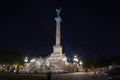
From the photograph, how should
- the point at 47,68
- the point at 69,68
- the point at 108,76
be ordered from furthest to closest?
1. the point at 69,68
2. the point at 47,68
3. the point at 108,76

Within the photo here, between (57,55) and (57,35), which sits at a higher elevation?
(57,35)

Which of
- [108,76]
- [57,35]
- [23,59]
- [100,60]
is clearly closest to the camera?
[108,76]

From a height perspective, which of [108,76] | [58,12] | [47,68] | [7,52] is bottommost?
[108,76]

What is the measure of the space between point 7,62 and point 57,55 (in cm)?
2121

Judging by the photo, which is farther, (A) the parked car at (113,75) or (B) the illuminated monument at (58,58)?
(B) the illuminated monument at (58,58)

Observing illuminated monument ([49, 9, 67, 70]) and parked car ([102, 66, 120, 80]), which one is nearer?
parked car ([102, 66, 120, 80])

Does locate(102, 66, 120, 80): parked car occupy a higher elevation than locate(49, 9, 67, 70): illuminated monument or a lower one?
lower

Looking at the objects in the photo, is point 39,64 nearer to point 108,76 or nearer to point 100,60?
point 100,60

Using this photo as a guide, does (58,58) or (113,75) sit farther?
(58,58)

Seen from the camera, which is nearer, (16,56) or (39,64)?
(39,64)

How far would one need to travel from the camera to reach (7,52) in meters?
111

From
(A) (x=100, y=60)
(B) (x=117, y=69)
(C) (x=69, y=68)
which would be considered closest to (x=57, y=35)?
(C) (x=69, y=68)

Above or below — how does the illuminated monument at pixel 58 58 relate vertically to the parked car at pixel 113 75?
above

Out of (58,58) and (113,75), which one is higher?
(58,58)
